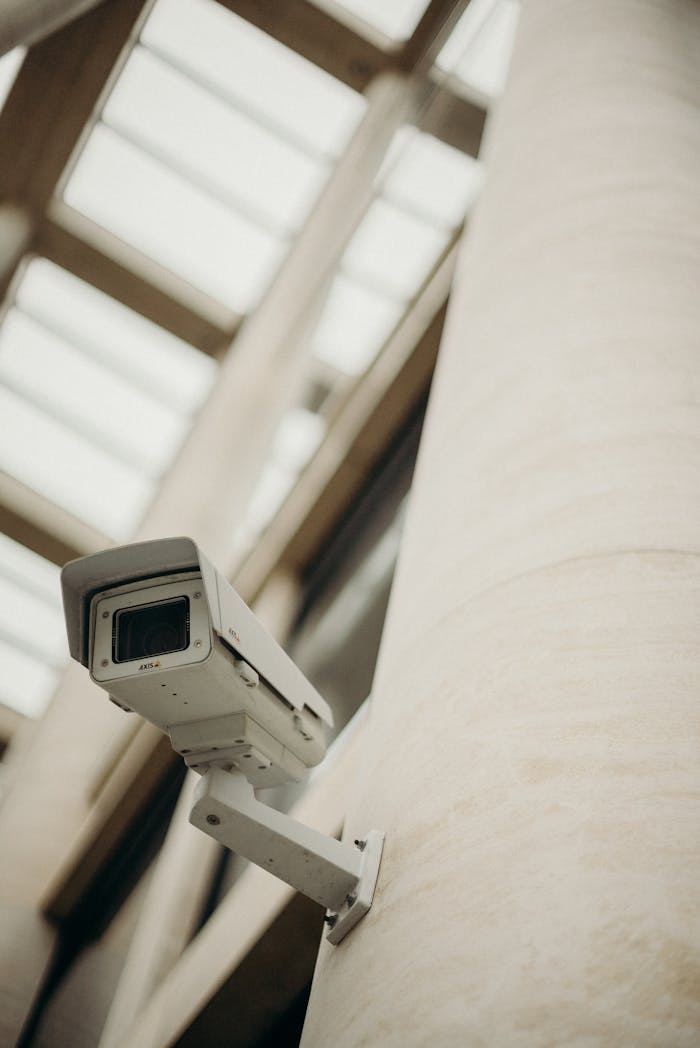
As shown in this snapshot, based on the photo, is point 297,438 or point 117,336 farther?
point 117,336

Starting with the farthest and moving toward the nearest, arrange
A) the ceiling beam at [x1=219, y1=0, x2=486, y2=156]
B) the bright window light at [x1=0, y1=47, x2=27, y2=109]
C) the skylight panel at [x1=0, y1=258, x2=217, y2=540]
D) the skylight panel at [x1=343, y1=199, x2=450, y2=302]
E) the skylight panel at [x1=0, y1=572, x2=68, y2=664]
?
1. the skylight panel at [x1=0, y1=572, x2=68, y2=664]
2. the skylight panel at [x1=0, y1=258, x2=217, y2=540]
3. the ceiling beam at [x1=219, y1=0, x2=486, y2=156]
4. the bright window light at [x1=0, y1=47, x2=27, y2=109]
5. the skylight panel at [x1=343, y1=199, x2=450, y2=302]

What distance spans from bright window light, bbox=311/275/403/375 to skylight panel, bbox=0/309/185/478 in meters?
3.63

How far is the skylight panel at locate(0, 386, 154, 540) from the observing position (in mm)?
15789

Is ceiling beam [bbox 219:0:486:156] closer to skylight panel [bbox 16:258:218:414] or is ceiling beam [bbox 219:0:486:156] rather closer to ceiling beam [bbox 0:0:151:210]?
ceiling beam [bbox 0:0:151:210]

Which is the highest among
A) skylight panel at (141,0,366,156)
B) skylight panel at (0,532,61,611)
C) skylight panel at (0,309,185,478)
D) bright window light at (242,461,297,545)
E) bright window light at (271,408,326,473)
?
skylight panel at (141,0,366,156)

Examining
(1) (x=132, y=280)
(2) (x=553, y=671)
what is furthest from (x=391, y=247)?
(2) (x=553, y=671)

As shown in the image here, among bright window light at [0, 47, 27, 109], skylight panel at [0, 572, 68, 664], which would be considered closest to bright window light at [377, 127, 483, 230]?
bright window light at [0, 47, 27, 109]

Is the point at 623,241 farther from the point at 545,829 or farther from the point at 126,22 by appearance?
the point at 126,22

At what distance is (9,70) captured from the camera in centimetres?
1309

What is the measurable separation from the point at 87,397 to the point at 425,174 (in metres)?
5.99

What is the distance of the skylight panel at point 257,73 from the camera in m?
13.5

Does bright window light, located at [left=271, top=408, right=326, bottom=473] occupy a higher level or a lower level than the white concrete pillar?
lower

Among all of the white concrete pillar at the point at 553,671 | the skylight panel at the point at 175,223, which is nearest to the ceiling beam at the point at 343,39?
the skylight panel at the point at 175,223

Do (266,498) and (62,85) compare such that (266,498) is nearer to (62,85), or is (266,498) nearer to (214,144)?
(214,144)
